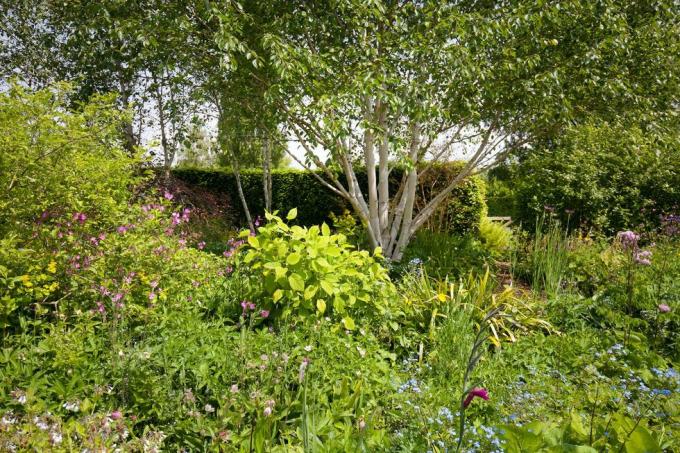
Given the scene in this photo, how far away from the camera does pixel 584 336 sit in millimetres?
3654

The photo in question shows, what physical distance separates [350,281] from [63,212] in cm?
218

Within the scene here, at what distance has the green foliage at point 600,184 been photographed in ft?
23.7

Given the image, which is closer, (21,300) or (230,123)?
(21,300)

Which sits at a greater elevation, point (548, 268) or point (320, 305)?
point (320, 305)

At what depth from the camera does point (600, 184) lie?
7.54 meters

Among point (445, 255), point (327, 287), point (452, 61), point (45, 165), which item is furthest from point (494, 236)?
point (45, 165)

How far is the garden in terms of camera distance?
2059 millimetres

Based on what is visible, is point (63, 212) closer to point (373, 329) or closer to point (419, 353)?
point (373, 329)

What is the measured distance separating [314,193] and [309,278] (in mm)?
7083

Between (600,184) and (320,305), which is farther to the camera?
(600,184)

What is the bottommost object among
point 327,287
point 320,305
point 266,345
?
point 266,345

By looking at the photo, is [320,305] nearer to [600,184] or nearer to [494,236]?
[494,236]

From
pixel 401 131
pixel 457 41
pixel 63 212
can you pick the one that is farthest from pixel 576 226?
pixel 63 212

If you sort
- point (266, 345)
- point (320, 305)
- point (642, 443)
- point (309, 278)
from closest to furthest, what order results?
point (642, 443) → point (266, 345) → point (320, 305) → point (309, 278)
